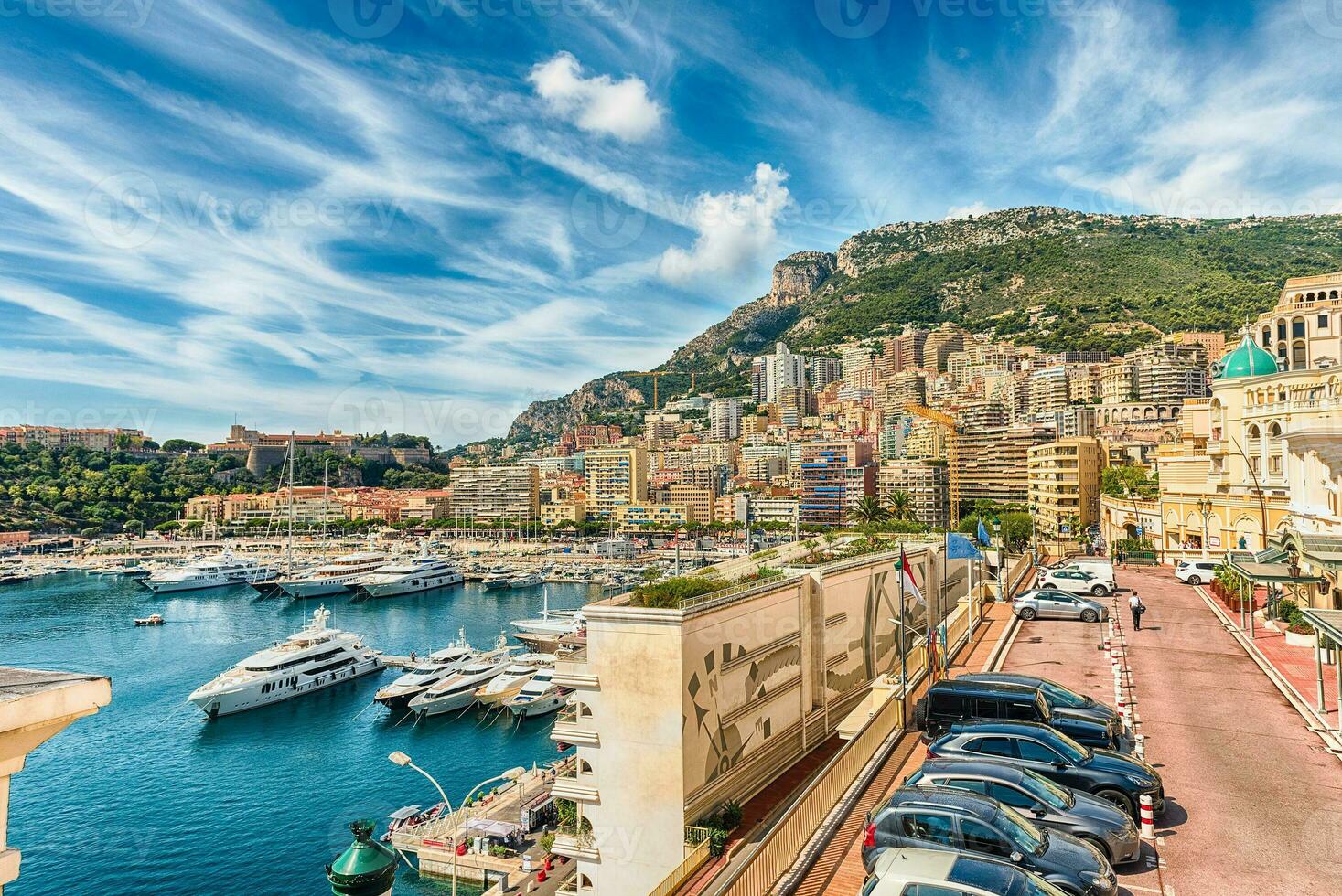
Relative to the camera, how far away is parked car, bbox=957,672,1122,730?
11.1 metres

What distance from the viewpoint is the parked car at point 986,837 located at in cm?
668

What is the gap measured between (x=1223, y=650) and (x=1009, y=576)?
10.7m

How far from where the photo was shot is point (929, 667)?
575 inches

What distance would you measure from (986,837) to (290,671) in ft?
131

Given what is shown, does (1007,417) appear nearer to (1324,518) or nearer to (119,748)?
(1324,518)

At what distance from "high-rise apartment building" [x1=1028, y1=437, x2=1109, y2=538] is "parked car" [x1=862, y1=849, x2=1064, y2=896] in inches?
2260

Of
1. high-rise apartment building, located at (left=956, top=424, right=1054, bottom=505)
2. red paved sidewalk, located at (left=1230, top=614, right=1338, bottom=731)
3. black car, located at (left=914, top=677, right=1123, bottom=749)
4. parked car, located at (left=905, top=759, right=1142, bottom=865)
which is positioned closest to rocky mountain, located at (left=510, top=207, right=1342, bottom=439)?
high-rise apartment building, located at (left=956, top=424, right=1054, bottom=505)

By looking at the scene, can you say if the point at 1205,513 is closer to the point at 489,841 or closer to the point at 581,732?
the point at 489,841

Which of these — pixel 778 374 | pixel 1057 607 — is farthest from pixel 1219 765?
pixel 778 374

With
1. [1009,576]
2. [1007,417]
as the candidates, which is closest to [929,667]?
[1009,576]

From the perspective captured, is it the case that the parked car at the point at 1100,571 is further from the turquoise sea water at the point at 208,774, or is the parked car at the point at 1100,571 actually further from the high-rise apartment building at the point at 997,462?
the high-rise apartment building at the point at 997,462

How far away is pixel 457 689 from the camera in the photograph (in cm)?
3772

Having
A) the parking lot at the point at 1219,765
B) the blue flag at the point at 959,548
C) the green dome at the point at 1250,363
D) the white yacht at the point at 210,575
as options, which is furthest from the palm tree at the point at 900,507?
the white yacht at the point at 210,575

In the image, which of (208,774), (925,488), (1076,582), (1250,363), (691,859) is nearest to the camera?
(691,859)
